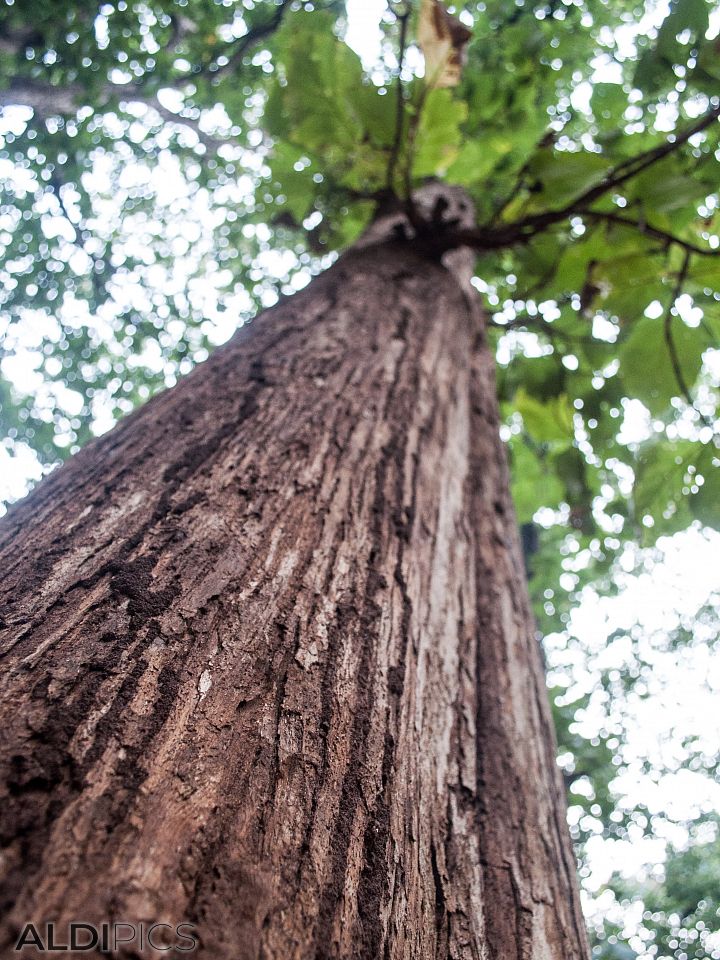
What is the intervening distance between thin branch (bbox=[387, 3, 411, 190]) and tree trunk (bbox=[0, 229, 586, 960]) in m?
0.72

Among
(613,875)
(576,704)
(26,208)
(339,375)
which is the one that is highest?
(26,208)

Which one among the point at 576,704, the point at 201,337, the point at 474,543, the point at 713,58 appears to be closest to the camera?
the point at 474,543

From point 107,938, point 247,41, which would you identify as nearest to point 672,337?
point 107,938

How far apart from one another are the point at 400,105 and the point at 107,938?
5.59 feet

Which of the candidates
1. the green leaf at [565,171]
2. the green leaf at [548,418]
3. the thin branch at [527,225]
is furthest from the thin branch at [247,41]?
the green leaf at [548,418]

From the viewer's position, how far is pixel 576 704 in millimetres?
7586

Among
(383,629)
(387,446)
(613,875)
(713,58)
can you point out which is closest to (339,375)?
(387,446)

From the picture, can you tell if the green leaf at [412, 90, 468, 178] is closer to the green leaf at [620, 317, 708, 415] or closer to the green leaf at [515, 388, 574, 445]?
the green leaf at [620, 317, 708, 415]

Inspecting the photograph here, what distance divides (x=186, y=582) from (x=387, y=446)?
1.64 feet

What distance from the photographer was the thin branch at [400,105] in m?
1.34

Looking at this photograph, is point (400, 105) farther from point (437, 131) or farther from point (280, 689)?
point (280, 689)

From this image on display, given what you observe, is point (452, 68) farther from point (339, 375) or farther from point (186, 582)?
point (186, 582)

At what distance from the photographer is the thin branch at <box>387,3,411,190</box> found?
134cm

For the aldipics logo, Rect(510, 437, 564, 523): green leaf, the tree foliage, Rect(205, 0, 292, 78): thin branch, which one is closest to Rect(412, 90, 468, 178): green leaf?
the tree foliage
